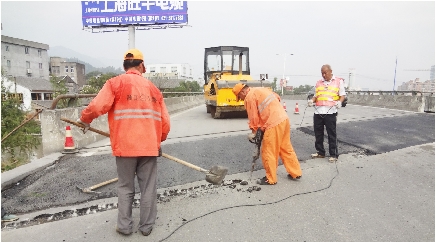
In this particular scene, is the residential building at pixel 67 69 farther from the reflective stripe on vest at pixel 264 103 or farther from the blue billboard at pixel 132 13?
the reflective stripe on vest at pixel 264 103

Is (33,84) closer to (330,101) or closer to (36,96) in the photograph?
(36,96)

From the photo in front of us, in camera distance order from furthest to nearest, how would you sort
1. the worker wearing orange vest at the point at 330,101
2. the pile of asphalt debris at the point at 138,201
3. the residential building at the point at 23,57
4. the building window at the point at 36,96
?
the residential building at the point at 23,57
the building window at the point at 36,96
the worker wearing orange vest at the point at 330,101
the pile of asphalt debris at the point at 138,201

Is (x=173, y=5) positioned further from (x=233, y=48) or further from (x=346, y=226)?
(x=346, y=226)

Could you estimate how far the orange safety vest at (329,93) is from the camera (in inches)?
205

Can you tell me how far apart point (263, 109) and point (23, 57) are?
6013 cm

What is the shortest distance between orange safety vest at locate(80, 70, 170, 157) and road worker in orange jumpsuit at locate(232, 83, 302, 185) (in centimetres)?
180

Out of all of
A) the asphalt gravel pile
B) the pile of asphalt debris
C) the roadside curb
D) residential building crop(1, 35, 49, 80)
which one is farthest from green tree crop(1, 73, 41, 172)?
residential building crop(1, 35, 49, 80)

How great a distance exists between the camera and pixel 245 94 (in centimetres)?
435

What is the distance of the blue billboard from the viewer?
24.6 metres

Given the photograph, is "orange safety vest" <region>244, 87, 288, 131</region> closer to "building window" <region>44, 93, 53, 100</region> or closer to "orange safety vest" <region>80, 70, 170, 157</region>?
"orange safety vest" <region>80, 70, 170, 157</region>

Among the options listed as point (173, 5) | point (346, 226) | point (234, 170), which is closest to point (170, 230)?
point (346, 226)

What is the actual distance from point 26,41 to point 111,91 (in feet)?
200

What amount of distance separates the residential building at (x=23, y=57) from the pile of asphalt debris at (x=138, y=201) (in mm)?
53721

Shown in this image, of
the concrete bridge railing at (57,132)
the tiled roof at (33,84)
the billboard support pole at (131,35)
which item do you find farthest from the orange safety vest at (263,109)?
the tiled roof at (33,84)
